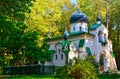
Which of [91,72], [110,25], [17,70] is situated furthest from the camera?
[110,25]

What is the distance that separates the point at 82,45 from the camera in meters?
32.5

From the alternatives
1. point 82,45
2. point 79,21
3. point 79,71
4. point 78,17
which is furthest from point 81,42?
point 79,71

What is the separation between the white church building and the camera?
3265cm

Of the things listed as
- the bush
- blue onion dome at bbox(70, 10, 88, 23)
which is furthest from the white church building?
the bush

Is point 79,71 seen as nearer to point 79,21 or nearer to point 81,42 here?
point 81,42

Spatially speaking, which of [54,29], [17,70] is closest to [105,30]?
[54,29]

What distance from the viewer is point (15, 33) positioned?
1897cm

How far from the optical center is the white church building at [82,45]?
32653 millimetres

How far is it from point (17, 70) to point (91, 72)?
1286 cm

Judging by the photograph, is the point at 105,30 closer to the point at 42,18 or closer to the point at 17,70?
the point at 42,18

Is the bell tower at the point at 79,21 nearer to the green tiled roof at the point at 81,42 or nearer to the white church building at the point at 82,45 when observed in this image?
the white church building at the point at 82,45

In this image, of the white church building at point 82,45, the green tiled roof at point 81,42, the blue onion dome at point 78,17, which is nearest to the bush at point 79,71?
the white church building at point 82,45

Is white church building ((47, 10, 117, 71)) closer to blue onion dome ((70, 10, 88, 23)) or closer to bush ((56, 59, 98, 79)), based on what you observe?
blue onion dome ((70, 10, 88, 23))

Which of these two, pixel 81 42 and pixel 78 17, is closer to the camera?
pixel 81 42
